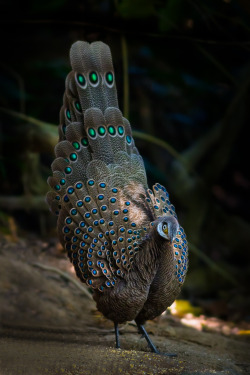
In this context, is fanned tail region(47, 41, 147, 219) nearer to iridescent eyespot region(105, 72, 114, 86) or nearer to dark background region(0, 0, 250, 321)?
iridescent eyespot region(105, 72, 114, 86)

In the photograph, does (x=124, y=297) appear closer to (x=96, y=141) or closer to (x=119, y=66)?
(x=96, y=141)

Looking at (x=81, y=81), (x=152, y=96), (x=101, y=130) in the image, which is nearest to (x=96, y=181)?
(x=101, y=130)

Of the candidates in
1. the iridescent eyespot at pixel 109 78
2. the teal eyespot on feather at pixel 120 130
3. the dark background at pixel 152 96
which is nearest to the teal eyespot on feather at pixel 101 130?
the teal eyespot on feather at pixel 120 130

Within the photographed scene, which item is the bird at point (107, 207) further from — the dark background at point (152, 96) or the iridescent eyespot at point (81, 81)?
the dark background at point (152, 96)

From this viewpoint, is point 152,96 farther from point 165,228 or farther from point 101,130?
point 165,228

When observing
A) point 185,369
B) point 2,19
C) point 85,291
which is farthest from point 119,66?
point 185,369

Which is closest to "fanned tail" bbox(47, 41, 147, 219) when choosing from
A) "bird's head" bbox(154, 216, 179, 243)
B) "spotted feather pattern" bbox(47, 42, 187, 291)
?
"spotted feather pattern" bbox(47, 42, 187, 291)

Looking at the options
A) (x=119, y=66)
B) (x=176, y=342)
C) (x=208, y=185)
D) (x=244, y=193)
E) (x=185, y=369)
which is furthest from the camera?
(x=244, y=193)
